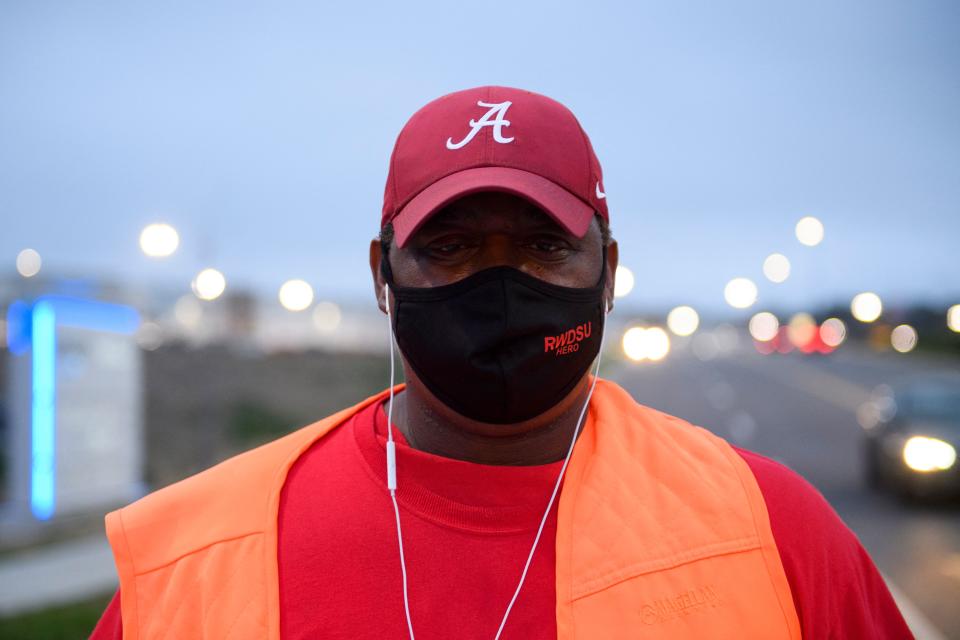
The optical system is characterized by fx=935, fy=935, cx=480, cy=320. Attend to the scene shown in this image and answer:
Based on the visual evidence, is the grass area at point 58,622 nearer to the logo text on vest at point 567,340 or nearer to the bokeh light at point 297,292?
the logo text on vest at point 567,340

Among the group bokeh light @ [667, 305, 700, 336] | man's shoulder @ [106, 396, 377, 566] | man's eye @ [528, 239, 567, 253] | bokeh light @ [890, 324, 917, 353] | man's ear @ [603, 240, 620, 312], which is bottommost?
bokeh light @ [667, 305, 700, 336]

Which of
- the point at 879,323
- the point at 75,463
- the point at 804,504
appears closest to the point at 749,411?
the point at 75,463

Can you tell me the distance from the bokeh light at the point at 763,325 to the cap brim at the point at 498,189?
110463 millimetres

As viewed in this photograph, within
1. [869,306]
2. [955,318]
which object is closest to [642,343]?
[955,318]

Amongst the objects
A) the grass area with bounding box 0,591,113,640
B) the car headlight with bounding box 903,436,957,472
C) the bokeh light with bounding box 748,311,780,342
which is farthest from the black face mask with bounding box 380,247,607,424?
the bokeh light with bounding box 748,311,780,342

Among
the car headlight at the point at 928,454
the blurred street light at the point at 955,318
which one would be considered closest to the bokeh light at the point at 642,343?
the blurred street light at the point at 955,318

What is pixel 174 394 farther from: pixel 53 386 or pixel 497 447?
pixel 497 447

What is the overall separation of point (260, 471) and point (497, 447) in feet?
1.87

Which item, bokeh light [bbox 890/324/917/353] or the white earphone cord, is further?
bokeh light [bbox 890/324/917/353]

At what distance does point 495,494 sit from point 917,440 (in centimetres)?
1063

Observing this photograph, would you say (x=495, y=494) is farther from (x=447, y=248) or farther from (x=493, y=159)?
(x=493, y=159)

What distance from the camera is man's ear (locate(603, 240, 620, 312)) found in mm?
2484

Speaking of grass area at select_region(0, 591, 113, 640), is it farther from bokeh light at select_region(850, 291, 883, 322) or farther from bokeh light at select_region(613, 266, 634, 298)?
bokeh light at select_region(850, 291, 883, 322)

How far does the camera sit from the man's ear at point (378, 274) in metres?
2.47
